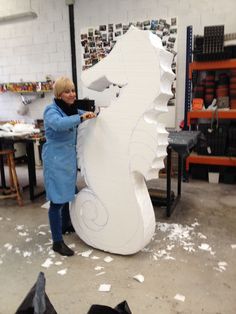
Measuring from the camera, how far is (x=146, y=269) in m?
2.25

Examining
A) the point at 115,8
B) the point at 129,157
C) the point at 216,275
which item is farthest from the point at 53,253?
the point at 115,8

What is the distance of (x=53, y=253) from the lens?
8.20 ft

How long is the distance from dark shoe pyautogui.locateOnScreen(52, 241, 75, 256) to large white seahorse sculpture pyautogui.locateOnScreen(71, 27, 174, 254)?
17 cm

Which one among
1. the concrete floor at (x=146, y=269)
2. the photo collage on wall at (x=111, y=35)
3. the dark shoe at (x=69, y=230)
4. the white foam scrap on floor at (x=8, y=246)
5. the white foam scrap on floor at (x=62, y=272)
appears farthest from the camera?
the photo collage on wall at (x=111, y=35)

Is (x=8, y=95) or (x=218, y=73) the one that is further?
(x=8, y=95)

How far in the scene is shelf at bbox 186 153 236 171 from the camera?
4.15 m

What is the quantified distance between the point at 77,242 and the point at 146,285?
2.74ft

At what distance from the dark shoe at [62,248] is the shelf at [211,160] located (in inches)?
99.5

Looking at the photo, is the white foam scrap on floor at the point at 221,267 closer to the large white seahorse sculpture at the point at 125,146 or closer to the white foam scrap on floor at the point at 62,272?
the large white seahorse sculpture at the point at 125,146

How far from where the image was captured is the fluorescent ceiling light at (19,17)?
5424mm

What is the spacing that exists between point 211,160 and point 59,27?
11.8 feet

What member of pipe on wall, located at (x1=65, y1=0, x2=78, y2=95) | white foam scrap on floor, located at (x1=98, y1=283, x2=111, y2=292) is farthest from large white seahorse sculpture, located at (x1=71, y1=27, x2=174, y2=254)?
pipe on wall, located at (x1=65, y1=0, x2=78, y2=95)

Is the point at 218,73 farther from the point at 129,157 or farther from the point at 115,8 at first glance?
the point at 129,157

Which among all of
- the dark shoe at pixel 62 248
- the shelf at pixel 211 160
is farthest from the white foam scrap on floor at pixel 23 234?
the shelf at pixel 211 160
